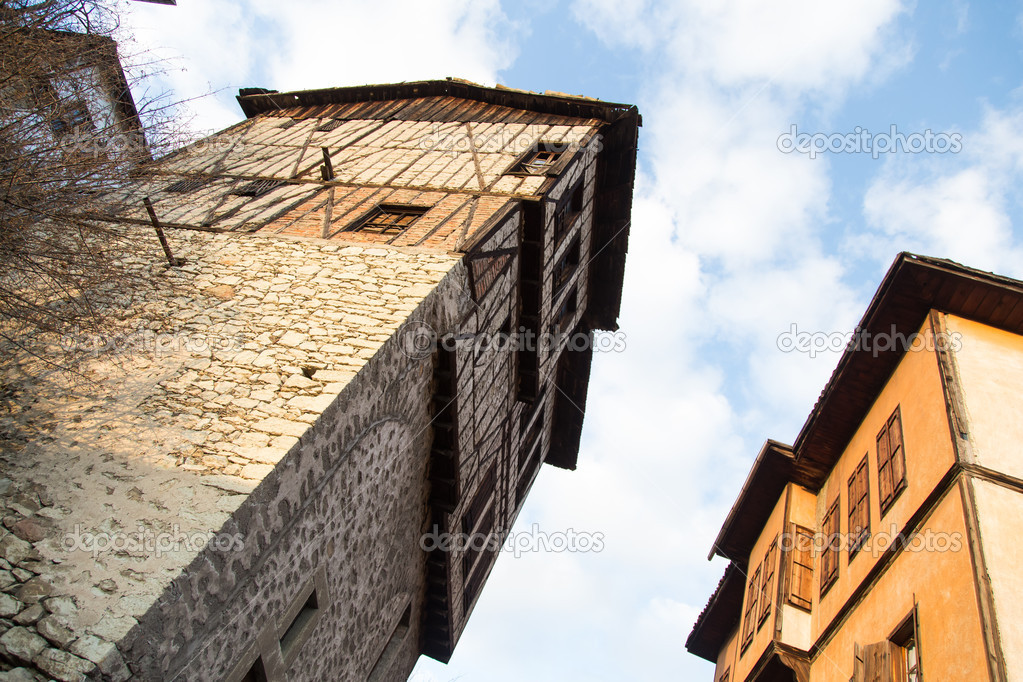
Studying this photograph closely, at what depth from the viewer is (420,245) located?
27.2ft

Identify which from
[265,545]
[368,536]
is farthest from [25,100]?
[368,536]

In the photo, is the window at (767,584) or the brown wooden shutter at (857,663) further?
the window at (767,584)

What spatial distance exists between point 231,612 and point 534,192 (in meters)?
7.15

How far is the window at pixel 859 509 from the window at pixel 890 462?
35cm

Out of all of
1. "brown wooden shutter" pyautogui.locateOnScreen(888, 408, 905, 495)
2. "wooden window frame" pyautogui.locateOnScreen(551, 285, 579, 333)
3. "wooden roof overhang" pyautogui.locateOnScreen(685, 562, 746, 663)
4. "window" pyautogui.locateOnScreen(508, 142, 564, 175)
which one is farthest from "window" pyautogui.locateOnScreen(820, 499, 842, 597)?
"window" pyautogui.locateOnScreen(508, 142, 564, 175)

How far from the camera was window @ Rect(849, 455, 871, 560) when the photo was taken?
296 inches

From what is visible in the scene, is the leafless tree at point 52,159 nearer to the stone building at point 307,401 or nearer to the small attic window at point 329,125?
the stone building at point 307,401

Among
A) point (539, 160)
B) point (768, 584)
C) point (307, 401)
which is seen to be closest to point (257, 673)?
point (307, 401)

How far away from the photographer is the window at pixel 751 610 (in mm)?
9578

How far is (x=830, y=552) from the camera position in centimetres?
837

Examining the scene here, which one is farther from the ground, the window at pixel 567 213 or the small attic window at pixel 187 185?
the window at pixel 567 213

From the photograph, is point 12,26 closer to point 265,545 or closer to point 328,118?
point 265,545

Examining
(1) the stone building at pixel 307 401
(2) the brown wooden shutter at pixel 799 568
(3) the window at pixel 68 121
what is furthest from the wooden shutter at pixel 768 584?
(3) the window at pixel 68 121

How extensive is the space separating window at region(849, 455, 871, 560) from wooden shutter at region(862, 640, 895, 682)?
55.1 inches
